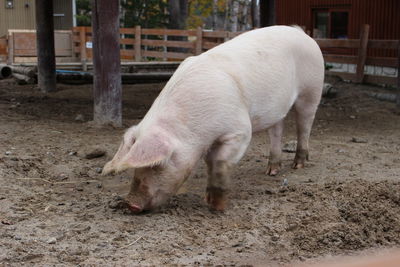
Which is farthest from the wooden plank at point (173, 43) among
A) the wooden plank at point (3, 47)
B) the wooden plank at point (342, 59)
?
the wooden plank at point (342, 59)

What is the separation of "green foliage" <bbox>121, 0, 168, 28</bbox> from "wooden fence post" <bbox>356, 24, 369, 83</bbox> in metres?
13.6

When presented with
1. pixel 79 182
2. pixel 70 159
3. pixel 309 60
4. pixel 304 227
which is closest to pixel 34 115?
pixel 70 159

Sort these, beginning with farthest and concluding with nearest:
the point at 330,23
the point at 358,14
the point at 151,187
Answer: the point at 330,23 → the point at 358,14 → the point at 151,187

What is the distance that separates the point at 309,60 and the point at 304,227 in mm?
2046

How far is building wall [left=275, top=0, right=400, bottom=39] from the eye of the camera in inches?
597

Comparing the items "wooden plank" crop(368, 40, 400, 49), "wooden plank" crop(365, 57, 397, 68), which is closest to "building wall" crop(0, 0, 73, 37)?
"wooden plank" crop(365, 57, 397, 68)

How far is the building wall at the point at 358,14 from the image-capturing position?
15.2 m

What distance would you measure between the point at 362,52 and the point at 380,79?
3.07 ft

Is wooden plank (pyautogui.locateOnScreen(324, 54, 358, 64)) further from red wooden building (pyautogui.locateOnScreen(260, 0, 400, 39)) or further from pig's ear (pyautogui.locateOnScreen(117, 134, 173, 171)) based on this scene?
pig's ear (pyautogui.locateOnScreen(117, 134, 173, 171))

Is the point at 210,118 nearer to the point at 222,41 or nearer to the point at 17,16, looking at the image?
the point at 222,41

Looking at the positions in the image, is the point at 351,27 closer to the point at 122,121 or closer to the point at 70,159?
the point at 122,121

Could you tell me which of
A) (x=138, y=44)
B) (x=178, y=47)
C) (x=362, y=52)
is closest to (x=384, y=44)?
(x=362, y=52)

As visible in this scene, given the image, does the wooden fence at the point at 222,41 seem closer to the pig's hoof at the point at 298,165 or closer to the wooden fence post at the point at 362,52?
the wooden fence post at the point at 362,52

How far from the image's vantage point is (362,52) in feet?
45.6
